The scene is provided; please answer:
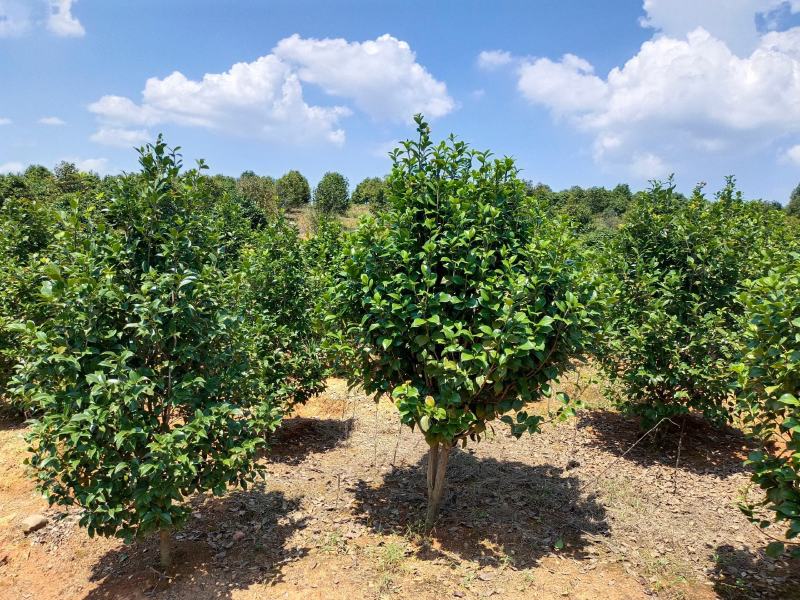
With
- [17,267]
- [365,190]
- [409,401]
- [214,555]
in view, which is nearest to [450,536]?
[409,401]

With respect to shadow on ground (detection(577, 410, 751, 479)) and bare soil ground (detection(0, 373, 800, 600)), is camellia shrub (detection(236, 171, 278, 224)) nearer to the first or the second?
bare soil ground (detection(0, 373, 800, 600))

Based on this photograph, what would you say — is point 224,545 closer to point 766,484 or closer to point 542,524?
point 542,524

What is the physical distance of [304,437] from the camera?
9188mm

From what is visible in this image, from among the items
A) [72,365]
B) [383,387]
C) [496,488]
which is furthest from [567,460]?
[72,365]

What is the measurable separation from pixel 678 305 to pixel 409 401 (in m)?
5.34

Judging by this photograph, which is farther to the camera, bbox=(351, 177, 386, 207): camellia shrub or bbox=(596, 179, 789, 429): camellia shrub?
bbox=(351, 177, 386, 207): camellia shrub

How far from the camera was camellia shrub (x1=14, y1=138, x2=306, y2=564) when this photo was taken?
4070 millimetres

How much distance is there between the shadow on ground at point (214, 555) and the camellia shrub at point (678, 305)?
5.55 meters

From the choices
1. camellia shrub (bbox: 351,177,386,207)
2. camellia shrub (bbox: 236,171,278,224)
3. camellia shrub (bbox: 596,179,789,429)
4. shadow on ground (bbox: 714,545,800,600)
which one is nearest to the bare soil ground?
shadow on ground (bbox: 714,545,800,600)

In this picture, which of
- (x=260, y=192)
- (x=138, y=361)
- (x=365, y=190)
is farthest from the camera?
(x=365, y=190)

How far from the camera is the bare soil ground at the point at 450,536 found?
16.4 feet

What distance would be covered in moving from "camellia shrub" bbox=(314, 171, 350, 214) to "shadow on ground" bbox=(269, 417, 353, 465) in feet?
126

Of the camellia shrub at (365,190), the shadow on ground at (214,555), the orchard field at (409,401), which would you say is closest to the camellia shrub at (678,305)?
the orchard field at (409,401)

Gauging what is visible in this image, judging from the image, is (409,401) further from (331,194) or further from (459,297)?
(331,194)
